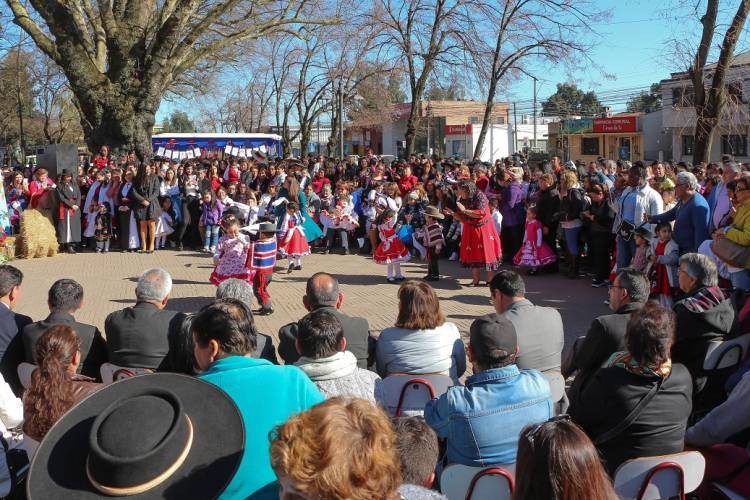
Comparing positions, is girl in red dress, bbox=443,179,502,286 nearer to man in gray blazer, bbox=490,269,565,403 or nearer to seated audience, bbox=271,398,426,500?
man in gray blazer, bbox=490,269,565,403

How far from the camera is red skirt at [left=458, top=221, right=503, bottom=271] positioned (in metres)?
10.8

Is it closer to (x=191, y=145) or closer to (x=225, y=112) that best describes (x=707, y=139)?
(x=191, y=145)

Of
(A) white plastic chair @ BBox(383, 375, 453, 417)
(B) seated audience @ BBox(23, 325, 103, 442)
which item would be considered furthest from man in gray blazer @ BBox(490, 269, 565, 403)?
(B) seated audience @ BBox(23, 325, 103, 442)

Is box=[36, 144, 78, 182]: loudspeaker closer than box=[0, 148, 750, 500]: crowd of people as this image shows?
No

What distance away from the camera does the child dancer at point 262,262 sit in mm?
9547

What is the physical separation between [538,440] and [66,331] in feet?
9.40

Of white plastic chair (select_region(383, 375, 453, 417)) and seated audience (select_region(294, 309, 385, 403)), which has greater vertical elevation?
seated audience (select_region(294, 309, 385, 403))

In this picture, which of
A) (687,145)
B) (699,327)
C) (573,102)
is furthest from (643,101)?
(699,327)

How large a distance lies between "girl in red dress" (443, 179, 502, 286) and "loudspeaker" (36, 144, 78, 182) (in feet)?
32.8

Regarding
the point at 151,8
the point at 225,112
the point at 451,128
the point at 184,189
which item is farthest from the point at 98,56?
the point at 225,112

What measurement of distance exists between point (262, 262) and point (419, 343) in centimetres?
522

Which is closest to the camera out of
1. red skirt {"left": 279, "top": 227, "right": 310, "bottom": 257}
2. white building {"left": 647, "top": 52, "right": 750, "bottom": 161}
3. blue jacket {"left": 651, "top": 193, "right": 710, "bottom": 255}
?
blue jacket {"left": 651, "top": 193, "right": 710, "bottom": 255}

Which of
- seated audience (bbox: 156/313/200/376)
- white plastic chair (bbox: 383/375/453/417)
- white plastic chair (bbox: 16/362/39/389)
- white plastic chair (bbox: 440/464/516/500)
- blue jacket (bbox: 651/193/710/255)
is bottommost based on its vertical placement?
white plastic chair (bbox: 440/464/516/500)

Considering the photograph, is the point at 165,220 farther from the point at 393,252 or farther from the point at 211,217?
the point at 393,252
